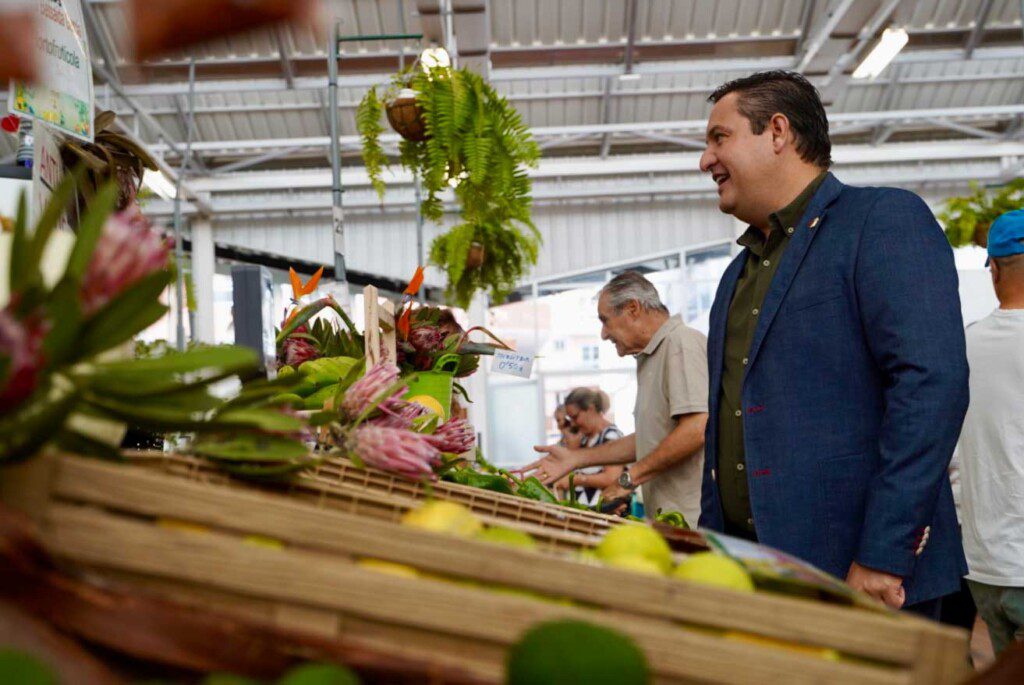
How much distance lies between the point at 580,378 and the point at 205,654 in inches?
455

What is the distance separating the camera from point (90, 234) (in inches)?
29.7

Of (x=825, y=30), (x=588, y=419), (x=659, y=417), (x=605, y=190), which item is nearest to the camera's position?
(x=659, y=417)

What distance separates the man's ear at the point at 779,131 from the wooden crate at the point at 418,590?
132cm

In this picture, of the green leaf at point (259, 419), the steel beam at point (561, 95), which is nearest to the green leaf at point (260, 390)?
the green leaf at point (259, 419)

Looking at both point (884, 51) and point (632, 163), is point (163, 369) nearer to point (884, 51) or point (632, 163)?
point (884, 51)

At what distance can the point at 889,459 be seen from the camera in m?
1.55

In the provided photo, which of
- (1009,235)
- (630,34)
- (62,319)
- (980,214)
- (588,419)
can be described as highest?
(630,34)

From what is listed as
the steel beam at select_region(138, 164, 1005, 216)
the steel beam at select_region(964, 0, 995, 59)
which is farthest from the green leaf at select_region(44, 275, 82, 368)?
the steel beam at select_region(138, 164, 1005, 216)

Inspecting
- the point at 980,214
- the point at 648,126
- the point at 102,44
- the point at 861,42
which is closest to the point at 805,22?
the point at 861,42

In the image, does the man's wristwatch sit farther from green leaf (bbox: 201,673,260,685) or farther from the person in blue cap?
green leaf (bbox: 201,673,260,685)

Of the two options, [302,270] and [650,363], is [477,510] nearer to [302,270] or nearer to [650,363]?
[650,363]

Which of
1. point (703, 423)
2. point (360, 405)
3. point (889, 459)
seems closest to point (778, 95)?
point (889, 459)

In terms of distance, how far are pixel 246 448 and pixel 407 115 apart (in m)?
2.38

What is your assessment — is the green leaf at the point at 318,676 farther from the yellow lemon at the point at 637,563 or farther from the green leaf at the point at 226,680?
the yellow lemon at the point at 637,563
